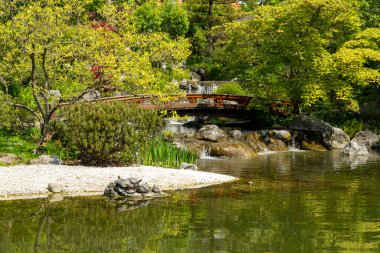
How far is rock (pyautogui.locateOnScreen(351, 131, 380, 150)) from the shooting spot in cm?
3703

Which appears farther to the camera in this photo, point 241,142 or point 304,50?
point 304,50

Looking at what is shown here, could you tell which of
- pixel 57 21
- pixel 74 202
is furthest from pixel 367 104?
pixel 74 202

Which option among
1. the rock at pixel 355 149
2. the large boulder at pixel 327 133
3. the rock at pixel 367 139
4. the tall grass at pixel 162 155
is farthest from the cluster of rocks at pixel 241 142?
the tall grass at pixel 162 155

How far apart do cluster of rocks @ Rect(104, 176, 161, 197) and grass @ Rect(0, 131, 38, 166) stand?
6741mm

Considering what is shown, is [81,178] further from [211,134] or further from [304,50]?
[304,50]

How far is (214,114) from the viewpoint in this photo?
143ft

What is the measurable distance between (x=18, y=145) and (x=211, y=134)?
16094 mm

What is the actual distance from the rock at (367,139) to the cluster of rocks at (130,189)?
23.2 m

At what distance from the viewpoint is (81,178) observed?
19219 millimetres

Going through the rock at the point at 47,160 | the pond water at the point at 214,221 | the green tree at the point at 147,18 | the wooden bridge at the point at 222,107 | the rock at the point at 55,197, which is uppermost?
the green tree at the point at 147,18

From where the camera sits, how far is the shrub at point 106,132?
2098 cm

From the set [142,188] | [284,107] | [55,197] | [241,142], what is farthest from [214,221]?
[284,107]

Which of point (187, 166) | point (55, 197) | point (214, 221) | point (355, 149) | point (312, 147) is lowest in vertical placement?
point (214, 221)

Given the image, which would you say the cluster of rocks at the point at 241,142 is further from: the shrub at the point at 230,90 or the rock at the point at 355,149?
the shrub at the point at 230,90
